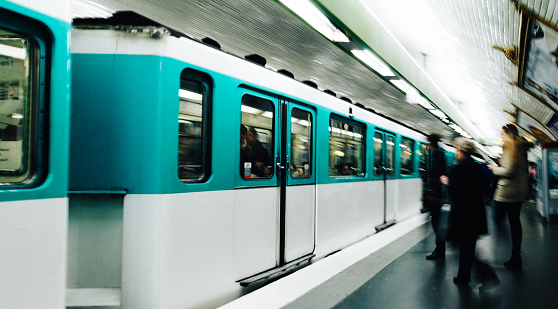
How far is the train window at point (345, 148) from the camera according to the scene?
5918 mm

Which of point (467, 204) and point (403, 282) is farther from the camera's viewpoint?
point (403, 282)

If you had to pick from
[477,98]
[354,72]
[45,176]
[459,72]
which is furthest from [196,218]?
[477,98]

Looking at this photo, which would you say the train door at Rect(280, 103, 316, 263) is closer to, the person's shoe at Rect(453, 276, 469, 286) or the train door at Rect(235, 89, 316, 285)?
the train door at Rect(235, 89, 316, 285)

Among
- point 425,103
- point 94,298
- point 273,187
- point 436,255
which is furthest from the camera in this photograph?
point 425,103

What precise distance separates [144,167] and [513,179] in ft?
14.2

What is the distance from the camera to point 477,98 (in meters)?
11.9

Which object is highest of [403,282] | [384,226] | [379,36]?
[379,36]

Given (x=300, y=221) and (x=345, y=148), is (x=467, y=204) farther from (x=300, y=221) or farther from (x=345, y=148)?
(x=345, y=148)

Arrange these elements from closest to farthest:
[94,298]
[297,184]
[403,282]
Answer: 1. [94,298]
2. [403,282]
3. [297,184]

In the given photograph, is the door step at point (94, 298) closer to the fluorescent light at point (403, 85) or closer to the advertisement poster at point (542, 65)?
the advertisement poster at point (542, 65)

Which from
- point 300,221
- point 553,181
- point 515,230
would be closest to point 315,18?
point 300,221

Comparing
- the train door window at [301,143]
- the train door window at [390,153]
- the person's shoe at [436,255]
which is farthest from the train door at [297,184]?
the train door window at [390,153]

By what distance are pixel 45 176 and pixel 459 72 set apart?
30.7 ft

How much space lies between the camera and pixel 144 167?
3.11 m
